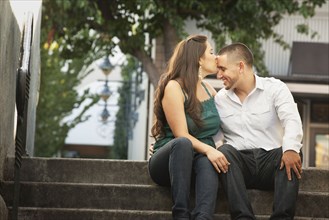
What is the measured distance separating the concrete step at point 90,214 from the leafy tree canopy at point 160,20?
9.30 metres

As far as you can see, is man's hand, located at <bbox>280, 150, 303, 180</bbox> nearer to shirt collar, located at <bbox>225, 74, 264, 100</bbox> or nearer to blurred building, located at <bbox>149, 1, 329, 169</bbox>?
shirt collar, located at <bbox>225, 74, 264, 100</bbox>

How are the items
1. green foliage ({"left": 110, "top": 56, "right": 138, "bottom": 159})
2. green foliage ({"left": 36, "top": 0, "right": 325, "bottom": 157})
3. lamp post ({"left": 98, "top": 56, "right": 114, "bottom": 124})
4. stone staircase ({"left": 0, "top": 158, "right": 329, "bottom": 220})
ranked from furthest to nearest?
green foliage ({"left": 110, "top": 56, "right": 138, "bottom": 159}) < lamp post ({"left": 98, "top": 56, "right": 114, "bottom": 124}) < green foliage ({"left": 36, "top": 0, "right": 325, "bottom": 157}) < stone staircase ({"left": 0, "top": 158, "right": 329, "bottom": 220})

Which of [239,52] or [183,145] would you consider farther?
[239,52]

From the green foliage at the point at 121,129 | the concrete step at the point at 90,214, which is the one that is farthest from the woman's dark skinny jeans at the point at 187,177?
the green foliage at the point at 121,129

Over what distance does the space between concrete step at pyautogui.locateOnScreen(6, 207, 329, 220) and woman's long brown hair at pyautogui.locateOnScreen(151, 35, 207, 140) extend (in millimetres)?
619

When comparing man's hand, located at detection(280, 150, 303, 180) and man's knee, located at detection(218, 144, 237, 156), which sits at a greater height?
man's knee, located at detection(218, 144, 237, 156)

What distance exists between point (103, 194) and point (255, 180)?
110 centimetres

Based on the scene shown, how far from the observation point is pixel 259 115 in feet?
25.6

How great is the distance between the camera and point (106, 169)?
821 cm

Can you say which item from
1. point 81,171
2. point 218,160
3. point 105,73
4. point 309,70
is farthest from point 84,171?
point 105,73

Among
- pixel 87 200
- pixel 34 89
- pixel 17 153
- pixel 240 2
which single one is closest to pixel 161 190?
pixel 87 200

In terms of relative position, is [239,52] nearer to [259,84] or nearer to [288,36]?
[259,84]

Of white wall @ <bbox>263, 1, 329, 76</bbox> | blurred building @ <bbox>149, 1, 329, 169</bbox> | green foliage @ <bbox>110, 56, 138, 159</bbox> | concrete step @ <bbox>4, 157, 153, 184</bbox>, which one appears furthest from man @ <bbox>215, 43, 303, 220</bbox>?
green foliage @ <bbox>110, 56, 138, 159</bbox>

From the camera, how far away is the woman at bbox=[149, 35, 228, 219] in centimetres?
708
